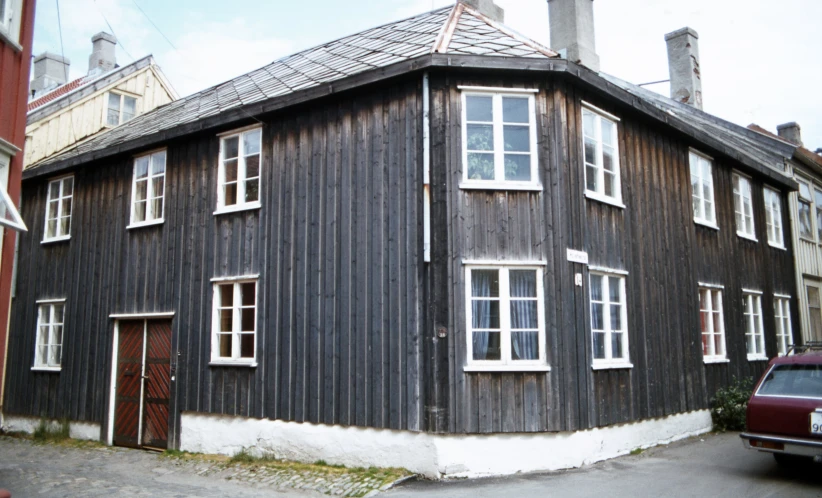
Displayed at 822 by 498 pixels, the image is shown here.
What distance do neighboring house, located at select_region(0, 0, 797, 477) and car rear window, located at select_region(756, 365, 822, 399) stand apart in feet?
8.23

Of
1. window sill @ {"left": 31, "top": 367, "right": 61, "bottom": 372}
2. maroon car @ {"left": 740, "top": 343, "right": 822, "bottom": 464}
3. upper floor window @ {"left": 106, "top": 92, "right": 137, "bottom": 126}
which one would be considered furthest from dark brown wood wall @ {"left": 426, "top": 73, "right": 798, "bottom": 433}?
upper floor window @ {"left": 106, "top": 92, "right": 137, "bottom": 126}

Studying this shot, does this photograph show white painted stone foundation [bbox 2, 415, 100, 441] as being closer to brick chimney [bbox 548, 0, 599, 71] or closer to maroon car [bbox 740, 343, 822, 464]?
maroon car [bbox 740, 343, 822, 464]

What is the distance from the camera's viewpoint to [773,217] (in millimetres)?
19203

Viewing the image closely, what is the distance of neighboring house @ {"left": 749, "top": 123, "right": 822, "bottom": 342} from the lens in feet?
65.6

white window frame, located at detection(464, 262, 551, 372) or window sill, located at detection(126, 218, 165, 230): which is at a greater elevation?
window sill, located at detection(126, 218, 165, 230)

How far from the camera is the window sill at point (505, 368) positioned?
1022cm

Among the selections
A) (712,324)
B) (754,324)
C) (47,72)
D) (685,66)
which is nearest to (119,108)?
(47,72)

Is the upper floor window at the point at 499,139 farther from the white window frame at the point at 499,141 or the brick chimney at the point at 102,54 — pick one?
the brick chimney at the point at 102,54

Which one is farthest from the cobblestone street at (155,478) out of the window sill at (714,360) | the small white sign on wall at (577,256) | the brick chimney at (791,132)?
the brick chimney at (791,132)

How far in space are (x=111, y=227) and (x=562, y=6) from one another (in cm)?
1058

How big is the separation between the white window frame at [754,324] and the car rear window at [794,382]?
24.1ft

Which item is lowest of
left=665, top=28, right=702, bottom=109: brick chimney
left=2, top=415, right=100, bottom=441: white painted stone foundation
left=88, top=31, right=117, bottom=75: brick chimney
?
left=2, top=415, right=100, bottom=441: white painted stone foundation

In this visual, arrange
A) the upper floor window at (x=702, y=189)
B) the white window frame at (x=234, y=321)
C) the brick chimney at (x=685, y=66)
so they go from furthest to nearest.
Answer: the brick chimney at (x=685, y=66) < the upper floor window at (x=702, y=189) < the white window frame at (x=234, y=321)

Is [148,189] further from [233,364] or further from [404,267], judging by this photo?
[404,267]
